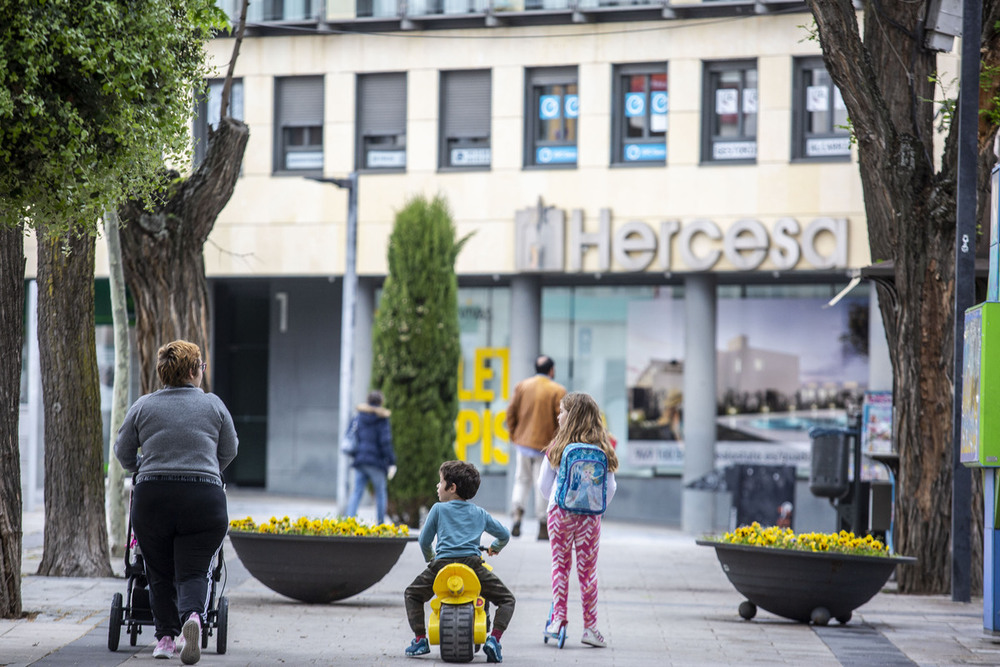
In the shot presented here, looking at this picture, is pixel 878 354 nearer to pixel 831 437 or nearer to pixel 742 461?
pixel 742 461

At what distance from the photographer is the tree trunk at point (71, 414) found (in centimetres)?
1169

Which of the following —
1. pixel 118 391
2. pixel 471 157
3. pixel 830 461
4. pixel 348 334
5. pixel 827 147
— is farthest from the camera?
pixel 471 157

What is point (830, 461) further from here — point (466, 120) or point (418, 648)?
point (466, 120)

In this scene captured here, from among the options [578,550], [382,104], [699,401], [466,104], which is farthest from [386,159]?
[578,550]

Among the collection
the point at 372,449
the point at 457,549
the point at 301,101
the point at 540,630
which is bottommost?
the point at 540,630

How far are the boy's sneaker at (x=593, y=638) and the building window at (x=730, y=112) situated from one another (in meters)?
15.4

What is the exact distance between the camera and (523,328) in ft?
80.5

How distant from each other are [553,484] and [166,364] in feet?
8.57

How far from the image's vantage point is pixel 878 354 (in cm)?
2289

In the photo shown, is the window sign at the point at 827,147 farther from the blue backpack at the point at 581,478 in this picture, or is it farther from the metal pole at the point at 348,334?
the blue backpack at the point at 581,478

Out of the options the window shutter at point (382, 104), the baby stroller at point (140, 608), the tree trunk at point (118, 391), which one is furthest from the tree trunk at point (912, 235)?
the window shutter at point (382, 104)

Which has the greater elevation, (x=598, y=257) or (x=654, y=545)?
(x=598, y=257)

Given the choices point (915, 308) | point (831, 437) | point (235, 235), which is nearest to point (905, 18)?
point (915, 308)

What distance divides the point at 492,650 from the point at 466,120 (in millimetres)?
17380
